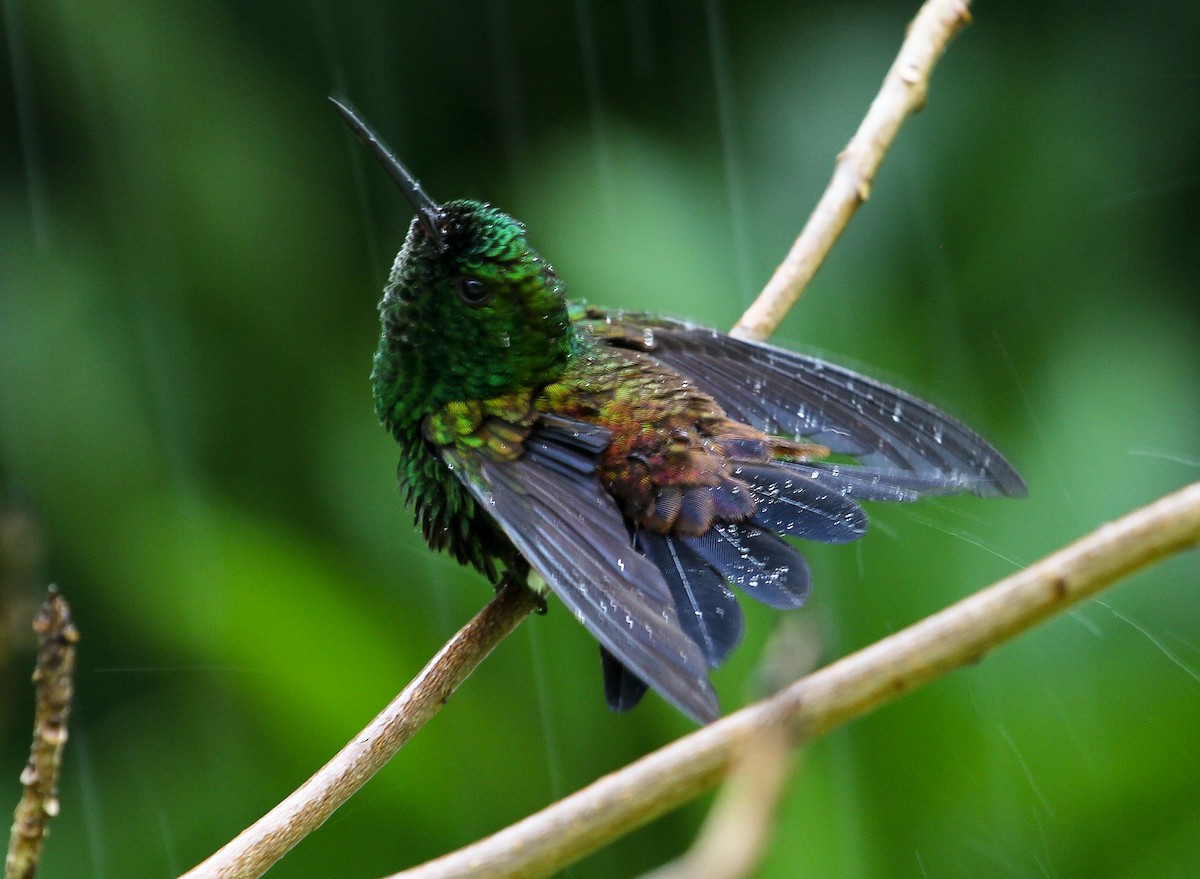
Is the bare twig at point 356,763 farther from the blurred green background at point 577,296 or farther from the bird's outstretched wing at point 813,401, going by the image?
the blurred green background at point 577,296

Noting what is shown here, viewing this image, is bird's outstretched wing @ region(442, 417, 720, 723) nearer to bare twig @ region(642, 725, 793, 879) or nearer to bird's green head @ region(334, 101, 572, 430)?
bird's green head @ region(334, 101, 572, 430)

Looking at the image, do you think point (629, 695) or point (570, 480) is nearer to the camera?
point (629, 695)

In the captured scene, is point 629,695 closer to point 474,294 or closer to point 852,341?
point 474,294

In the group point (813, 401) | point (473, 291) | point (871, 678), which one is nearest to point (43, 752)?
point (871, 678)

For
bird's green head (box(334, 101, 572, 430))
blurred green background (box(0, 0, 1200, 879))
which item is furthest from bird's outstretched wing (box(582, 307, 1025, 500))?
blurred green background (box(0, 0, 1200, 879))

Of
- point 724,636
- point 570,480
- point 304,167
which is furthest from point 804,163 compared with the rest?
point 724,636

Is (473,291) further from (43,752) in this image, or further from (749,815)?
(749,815)

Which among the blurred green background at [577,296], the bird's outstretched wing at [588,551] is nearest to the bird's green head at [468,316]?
the bird's outstretched wing at [588,551]
